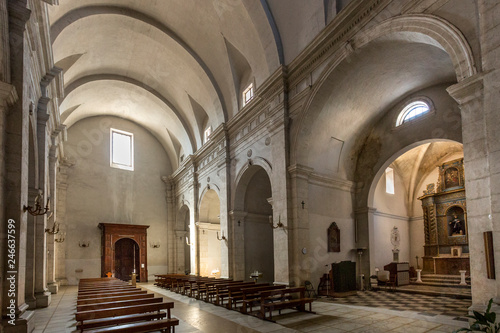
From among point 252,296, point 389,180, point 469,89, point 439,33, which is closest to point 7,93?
point 252,296

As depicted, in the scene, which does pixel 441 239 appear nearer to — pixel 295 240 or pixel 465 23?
pixel 295 240

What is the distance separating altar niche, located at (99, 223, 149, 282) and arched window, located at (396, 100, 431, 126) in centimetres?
1737

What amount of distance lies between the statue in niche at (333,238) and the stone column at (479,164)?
22.7ft

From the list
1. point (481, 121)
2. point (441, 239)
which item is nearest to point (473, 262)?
point (481, 121)

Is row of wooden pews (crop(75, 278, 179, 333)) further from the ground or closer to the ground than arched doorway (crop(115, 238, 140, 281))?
further from the ground

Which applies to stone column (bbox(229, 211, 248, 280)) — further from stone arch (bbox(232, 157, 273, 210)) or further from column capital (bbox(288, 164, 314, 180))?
column capital (bbox(288, 164, 314, 180))

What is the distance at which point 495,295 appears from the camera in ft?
19.7

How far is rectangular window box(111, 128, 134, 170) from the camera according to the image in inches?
964

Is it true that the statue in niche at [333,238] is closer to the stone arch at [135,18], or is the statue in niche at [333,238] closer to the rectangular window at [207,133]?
the stone arch at [135,18]

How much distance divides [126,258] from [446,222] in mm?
19082

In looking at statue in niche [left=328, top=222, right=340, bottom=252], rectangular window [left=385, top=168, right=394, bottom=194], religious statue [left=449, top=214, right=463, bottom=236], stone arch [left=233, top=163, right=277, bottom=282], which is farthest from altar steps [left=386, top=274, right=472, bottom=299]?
stone arch [left=233, top=163, right=277, bottom=282]

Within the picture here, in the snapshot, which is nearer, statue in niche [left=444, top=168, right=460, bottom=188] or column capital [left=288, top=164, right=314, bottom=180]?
column capital [left=288, top=164, right=314, bottom=180]

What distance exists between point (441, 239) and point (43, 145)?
A: 61.2ft

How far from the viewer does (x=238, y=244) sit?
53.6 ft
